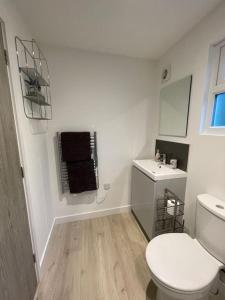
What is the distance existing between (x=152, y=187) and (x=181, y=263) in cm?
67

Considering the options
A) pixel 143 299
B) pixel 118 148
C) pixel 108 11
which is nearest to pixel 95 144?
pixel 118 148

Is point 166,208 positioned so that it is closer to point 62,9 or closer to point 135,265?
point 135,265

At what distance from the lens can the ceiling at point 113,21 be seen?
112 cm

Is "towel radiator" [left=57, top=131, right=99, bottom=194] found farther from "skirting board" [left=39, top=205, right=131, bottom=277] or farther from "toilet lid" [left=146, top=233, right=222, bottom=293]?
"toilet lid" [left=146, top=233, right=222, bottom=293]

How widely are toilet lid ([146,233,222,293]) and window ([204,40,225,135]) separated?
3.14 ft

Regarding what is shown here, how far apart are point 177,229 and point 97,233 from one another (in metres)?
0.98

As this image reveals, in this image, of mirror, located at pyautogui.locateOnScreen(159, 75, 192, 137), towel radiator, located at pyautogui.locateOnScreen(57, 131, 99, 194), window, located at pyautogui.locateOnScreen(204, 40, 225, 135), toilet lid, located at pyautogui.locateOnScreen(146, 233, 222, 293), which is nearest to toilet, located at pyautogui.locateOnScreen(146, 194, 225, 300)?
toilet lid, located at pyautogui.locateOnScreen(146, 233, 222, 293)

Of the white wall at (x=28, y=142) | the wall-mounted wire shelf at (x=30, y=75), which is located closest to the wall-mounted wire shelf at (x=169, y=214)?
the white wall at (x=28, y=142)

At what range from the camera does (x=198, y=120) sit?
4.58ft

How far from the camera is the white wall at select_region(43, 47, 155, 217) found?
1.77 meters

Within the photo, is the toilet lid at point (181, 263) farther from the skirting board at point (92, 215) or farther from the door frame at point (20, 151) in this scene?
the skirting board at point (92, 215)

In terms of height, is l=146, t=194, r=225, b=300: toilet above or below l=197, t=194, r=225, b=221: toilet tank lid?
below

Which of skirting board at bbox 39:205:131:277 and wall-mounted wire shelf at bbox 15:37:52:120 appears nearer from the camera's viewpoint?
wall-mounted wire shelf at bbox 15:37:52:120

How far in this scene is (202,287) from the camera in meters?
0.85
